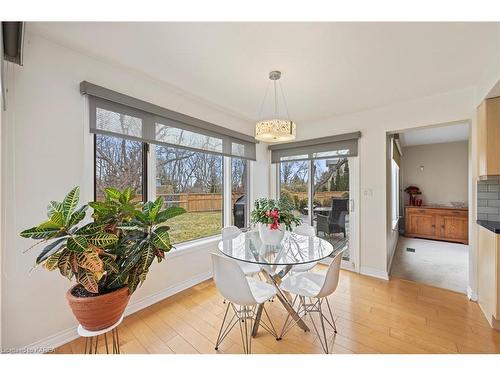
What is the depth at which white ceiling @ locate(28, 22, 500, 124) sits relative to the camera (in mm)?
1581

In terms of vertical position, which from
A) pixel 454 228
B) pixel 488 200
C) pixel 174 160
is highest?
pixel 174 160

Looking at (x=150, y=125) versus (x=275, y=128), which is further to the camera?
(x=150, y=125)

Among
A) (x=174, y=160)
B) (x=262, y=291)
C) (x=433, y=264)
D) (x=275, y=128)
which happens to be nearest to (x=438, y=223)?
(x=433, y=264)

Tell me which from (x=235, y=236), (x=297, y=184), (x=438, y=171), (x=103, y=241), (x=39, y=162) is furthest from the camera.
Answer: (x=438, y=171)

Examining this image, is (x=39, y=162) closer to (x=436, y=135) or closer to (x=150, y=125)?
(x=150, y=125)

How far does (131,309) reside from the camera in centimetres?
218

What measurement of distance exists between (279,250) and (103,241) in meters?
1.43

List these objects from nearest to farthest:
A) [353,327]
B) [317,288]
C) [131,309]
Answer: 1. [317,288]
2. [353,327]
3. [131,309]

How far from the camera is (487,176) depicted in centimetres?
211

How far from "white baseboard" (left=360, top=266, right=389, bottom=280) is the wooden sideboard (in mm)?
3094

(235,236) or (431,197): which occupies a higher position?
(431,197)

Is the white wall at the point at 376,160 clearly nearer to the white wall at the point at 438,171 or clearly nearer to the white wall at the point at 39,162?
the white wall at the point at 39,162

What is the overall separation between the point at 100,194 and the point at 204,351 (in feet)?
5.50

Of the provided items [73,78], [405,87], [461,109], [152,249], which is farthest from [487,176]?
[73,78]
